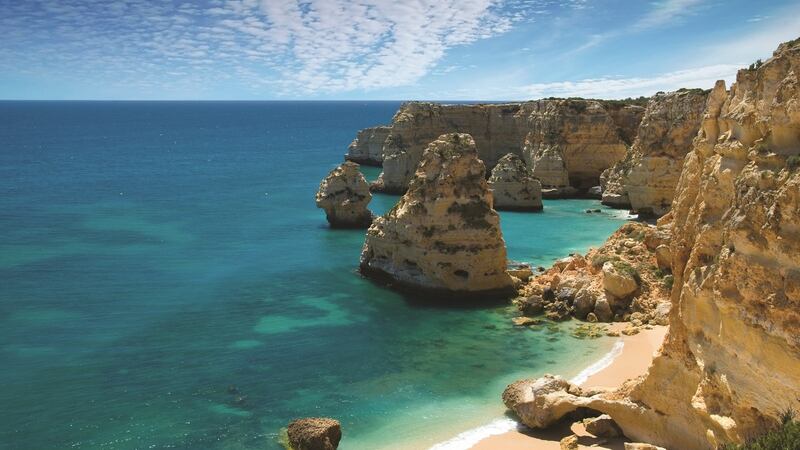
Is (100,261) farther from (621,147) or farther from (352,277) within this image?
(621,147)

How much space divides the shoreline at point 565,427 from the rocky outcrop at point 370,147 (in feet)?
241

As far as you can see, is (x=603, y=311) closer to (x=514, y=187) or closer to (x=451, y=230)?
(x=451, y=230)

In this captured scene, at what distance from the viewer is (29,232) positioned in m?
49.3

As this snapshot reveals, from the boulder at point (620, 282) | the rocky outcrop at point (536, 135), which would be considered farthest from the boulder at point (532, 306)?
the rocky outcrop at point (536, 135)

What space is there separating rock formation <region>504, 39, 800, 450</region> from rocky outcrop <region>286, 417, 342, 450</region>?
26.9 feet

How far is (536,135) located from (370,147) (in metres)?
36.0

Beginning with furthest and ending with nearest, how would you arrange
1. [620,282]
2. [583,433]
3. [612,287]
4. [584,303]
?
1. [584,303]
2. [612,287]
3. [620,282]
4. [583,433]

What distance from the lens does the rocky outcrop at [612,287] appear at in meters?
28.5

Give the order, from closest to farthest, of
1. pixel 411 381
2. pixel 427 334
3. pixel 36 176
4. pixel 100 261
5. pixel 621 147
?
pixel 411 381 → pixel 427 334 → pixel 100 261 → pixel 621 147 → pixel 36 176

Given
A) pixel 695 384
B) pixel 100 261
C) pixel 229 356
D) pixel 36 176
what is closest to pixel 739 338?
pixel 695 384

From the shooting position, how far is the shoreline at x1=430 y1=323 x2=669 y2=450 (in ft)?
60.1

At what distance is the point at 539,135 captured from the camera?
68375mm

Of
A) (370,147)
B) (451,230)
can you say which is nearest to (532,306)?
(451,230)

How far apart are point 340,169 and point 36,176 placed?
1934 inches
